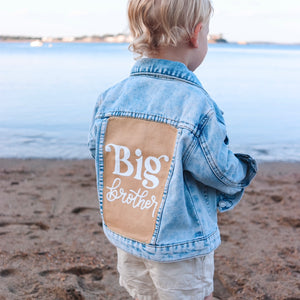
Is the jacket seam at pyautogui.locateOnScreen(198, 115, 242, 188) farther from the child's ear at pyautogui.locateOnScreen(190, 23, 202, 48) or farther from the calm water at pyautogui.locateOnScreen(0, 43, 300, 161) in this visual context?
the calm water at pyautogui.locateOnScreen(0, 43, 300, 161)

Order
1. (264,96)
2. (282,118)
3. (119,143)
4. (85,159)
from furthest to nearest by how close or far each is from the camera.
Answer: (264,96) < (282,118) < (85,159) < (119,143)

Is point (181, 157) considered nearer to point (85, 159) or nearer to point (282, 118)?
point (85, 159)

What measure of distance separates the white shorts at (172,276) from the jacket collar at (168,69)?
2.25ft

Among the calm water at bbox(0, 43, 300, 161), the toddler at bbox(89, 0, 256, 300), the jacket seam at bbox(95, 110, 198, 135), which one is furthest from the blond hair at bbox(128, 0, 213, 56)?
the calm water at bbox(0, 43, 300, 161)

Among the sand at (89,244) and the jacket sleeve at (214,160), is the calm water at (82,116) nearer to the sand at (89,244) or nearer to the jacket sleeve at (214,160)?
the sand at (89,244)

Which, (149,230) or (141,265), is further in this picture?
(141,265)

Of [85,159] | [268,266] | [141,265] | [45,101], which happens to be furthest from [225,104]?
[141,265]

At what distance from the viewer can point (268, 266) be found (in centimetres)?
306

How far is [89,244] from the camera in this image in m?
3.36

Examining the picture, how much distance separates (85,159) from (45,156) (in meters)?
0.64

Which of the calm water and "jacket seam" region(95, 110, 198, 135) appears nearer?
"jacket seam" region(95, 110, 198, 135)

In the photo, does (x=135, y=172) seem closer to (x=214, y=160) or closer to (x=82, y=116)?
(x=214, y=160)

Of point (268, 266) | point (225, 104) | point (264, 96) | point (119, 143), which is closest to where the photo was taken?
point (119, 143)

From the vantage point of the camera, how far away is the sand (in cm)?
274
